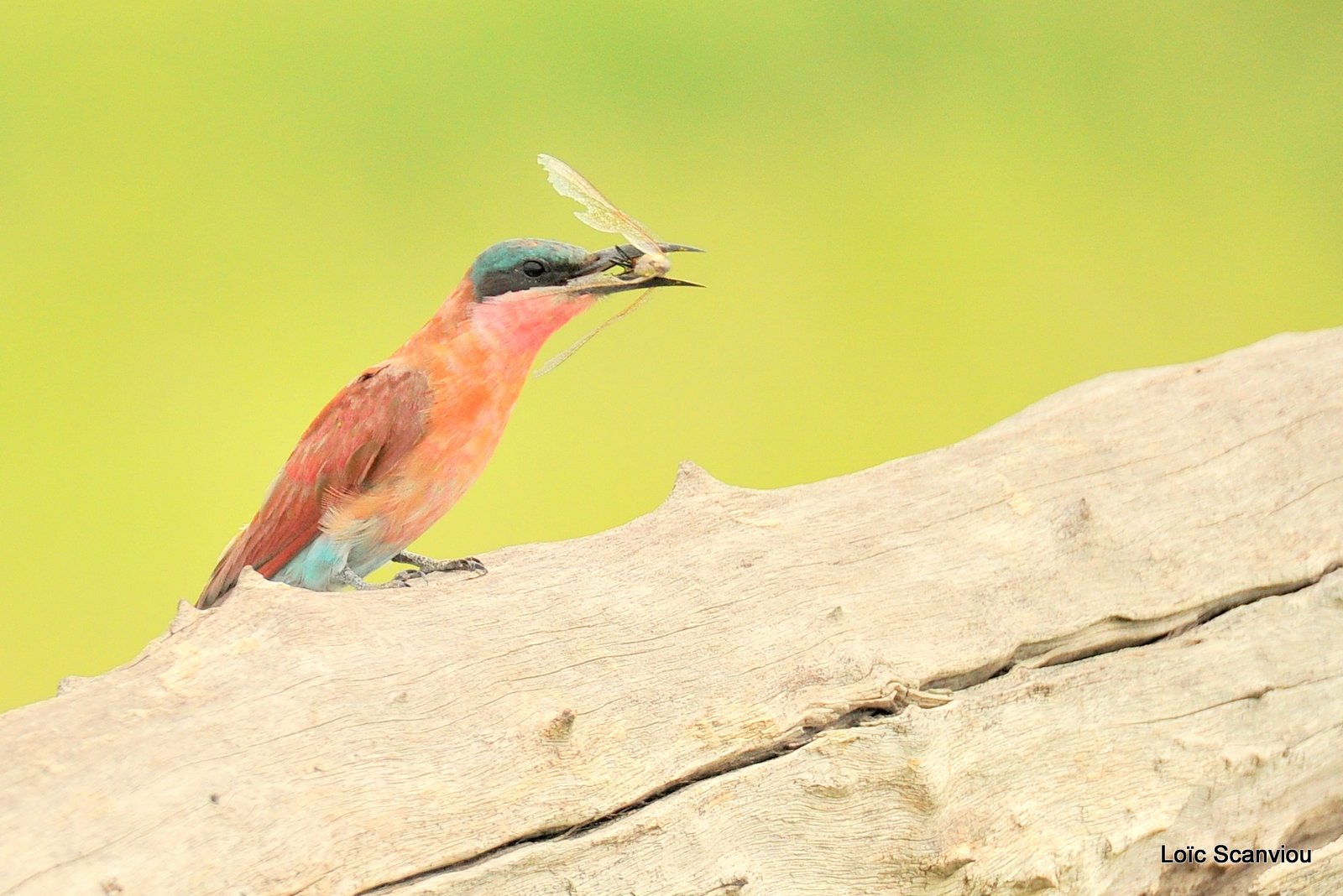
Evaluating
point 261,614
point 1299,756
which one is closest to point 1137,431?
point 1299,756

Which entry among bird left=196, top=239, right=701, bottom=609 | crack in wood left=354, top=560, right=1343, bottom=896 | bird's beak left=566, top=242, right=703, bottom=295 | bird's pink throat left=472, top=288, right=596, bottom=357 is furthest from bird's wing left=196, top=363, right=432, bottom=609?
crack in wood left=354, top=560, right=1343, bottom=896

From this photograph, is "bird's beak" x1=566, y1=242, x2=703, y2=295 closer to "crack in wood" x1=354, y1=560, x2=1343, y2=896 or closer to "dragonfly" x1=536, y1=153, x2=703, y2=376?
"dragonfly" x1=536, y1=153, x2=703, y2=376

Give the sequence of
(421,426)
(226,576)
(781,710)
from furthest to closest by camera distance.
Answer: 1. (226,576)
2. (421,426)
3. (781,710)

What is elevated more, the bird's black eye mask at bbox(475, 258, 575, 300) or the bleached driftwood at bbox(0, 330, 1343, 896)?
the bird's black eye mask at bbox(475, 258, 575, 300)

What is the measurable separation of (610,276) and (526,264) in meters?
0.13

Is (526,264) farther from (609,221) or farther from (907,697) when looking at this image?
(907,697)

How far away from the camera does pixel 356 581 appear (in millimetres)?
1919

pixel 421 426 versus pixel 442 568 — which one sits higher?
pixel 421 426

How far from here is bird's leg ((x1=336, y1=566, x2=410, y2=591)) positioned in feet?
6.17

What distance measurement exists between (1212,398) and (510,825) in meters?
1.45

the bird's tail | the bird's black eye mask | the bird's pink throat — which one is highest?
the bird's black eye mask

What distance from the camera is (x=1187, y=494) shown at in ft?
6.67

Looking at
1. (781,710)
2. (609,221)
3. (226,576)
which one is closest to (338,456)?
(226,576)

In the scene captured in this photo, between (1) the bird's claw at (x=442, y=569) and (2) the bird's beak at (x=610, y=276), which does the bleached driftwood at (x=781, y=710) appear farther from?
(2) the bird's beak at (x=610, y=276)
